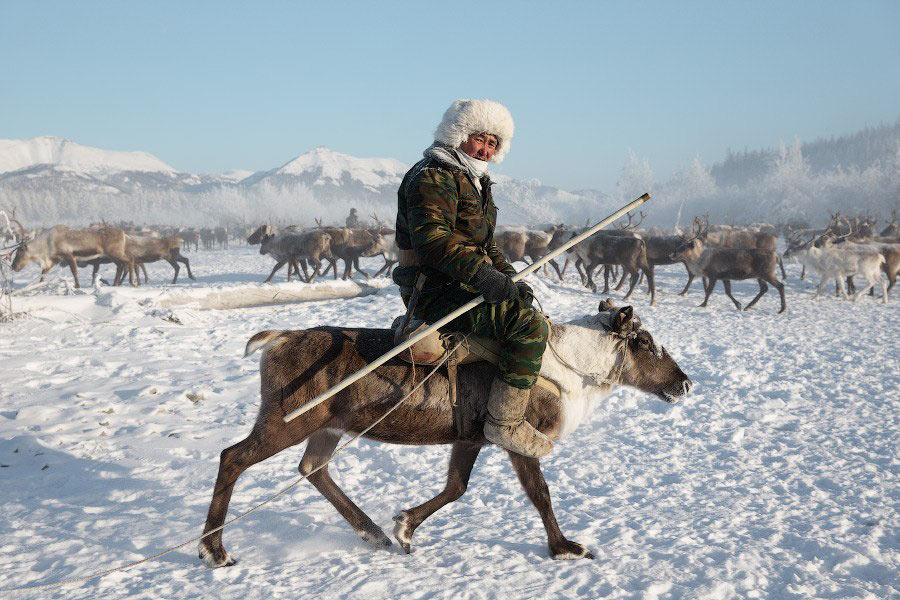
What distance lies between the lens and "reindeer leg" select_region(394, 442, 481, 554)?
3430 millimetres

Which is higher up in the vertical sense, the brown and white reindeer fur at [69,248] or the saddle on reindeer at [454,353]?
the brown and white reindeer fur at [69,248]

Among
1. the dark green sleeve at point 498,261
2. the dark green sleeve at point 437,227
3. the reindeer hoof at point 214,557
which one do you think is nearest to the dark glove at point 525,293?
the dark green sleeve at point 498,261

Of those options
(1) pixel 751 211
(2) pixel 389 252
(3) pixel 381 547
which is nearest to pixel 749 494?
(3) pixel 381 547

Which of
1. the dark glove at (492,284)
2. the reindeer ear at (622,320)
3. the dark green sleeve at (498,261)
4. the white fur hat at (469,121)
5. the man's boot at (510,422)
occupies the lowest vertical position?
the man's boot at (510,422)

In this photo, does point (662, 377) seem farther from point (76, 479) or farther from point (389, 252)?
point (389, 252)

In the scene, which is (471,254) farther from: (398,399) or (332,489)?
(332,489)

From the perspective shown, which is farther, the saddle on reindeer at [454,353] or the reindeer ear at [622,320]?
the reindeer ear at [622,320]

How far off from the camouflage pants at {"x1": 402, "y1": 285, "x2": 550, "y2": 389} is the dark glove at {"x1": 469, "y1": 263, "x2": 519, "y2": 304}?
0.25m

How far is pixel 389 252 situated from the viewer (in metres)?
21.8

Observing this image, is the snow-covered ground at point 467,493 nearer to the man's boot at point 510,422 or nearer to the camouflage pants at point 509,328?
the man's boot at point 510,422

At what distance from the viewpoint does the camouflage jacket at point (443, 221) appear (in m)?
2.71

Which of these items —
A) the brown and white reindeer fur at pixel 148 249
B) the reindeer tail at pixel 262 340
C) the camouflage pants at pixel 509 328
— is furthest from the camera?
the brown and white reindeer fur at pixel 148 249

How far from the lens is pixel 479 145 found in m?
3.04

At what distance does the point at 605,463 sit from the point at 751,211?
129m
